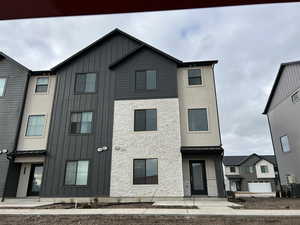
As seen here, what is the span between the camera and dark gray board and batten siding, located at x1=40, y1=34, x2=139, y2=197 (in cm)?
1255

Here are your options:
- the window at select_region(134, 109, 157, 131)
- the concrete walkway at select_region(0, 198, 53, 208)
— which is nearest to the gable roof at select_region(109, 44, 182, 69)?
the window at select_region(134, 109, 157, 131)

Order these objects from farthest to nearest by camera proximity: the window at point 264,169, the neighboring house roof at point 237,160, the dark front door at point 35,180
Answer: the neighboring house roof at point 237,160 → the window at point 264,169 → the dark front door at point 35,180

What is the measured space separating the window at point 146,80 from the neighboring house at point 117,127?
7 centimetres

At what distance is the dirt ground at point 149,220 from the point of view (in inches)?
235

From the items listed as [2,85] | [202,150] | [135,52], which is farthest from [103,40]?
[202,150]

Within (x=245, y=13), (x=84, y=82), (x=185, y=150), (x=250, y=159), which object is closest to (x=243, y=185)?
(x=250, y=159)

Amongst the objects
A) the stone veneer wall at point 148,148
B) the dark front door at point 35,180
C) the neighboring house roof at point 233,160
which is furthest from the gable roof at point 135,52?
the neighboring house roof at point 233,160

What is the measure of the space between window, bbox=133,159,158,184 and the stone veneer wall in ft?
0.76

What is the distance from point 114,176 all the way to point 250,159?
38.8 meters

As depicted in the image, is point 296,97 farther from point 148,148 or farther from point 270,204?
point 148,148

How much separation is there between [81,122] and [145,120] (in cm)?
428

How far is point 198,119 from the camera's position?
1345 centimetres

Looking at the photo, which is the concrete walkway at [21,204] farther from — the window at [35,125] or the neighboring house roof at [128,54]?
the neighboring house roof at [128,54]

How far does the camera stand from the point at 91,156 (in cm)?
1300
